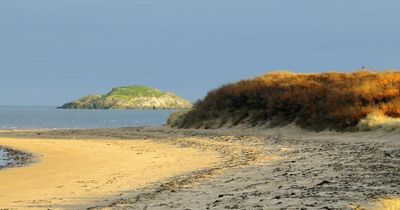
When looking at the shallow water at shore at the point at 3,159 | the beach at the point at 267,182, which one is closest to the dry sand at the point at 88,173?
the beach at the point at 267,182

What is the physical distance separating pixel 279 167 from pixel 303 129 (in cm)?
1497

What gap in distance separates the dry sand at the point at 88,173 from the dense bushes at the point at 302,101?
794cm

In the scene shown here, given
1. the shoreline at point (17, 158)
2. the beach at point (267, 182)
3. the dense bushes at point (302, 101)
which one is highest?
the dense bushes at point (302, 101)

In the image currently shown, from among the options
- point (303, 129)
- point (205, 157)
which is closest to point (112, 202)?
point (205, 157)

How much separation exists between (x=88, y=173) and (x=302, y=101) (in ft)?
55.7

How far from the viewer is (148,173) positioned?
1548 cm

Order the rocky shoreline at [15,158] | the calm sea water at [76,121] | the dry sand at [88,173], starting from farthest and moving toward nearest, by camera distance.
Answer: the calm sea water at [76,121] → the rocky shoreline at [15,158] → the dry sand at [88,173]

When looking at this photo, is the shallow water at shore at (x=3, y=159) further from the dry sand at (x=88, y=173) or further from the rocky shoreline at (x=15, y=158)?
the dry sand at (x=88, y=173)

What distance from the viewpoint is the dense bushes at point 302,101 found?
27.6m

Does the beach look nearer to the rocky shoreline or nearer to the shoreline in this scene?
the shoreline

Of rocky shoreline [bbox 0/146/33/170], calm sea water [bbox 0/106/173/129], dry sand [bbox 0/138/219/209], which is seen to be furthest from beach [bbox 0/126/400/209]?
calm sea water [bbox 0/106/173/129]

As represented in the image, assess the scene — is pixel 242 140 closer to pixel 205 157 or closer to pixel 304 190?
pixel 205 157

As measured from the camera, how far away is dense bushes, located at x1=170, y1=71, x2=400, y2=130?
27625 millimetres

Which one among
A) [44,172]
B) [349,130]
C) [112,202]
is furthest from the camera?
[349,130]
